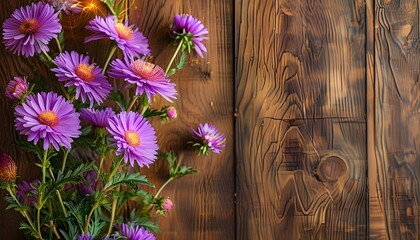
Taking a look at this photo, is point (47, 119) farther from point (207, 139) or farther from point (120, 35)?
point (207, 139)

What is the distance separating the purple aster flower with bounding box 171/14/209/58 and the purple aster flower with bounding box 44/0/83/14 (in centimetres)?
26

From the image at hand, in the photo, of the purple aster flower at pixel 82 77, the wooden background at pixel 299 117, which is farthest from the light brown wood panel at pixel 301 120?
the purple aster flower at pixel 82 77

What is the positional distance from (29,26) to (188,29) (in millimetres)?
403

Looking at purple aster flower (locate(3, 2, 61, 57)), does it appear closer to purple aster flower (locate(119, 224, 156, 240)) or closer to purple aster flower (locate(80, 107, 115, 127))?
purple aster flower (locate(80, 107, 115, 127))

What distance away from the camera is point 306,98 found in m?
1.49

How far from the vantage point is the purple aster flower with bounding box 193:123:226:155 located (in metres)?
1.41

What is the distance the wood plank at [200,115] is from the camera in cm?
145

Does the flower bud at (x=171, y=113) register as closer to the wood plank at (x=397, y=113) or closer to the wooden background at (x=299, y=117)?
the wooden background at (x=299, y=117)

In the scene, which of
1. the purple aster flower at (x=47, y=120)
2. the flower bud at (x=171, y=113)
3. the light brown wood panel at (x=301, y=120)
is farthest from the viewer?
the light brown wood panel at (x=301, y=120)

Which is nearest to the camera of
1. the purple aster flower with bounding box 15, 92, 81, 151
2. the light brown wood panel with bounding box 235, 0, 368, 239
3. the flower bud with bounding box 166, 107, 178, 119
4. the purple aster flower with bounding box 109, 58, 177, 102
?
the purple aster flower with bounding box 15, 92, 81, 151

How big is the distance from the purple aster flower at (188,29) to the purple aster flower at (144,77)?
0.18m

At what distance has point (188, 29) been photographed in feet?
4.54

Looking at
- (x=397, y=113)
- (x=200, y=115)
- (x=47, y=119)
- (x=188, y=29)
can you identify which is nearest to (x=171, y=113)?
(x=200, y=115)

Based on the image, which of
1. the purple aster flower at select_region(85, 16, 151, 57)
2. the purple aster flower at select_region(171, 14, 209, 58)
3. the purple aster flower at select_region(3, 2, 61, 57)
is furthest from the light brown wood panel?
the purple aster flower at select_region(3, 2, 61, 57)
